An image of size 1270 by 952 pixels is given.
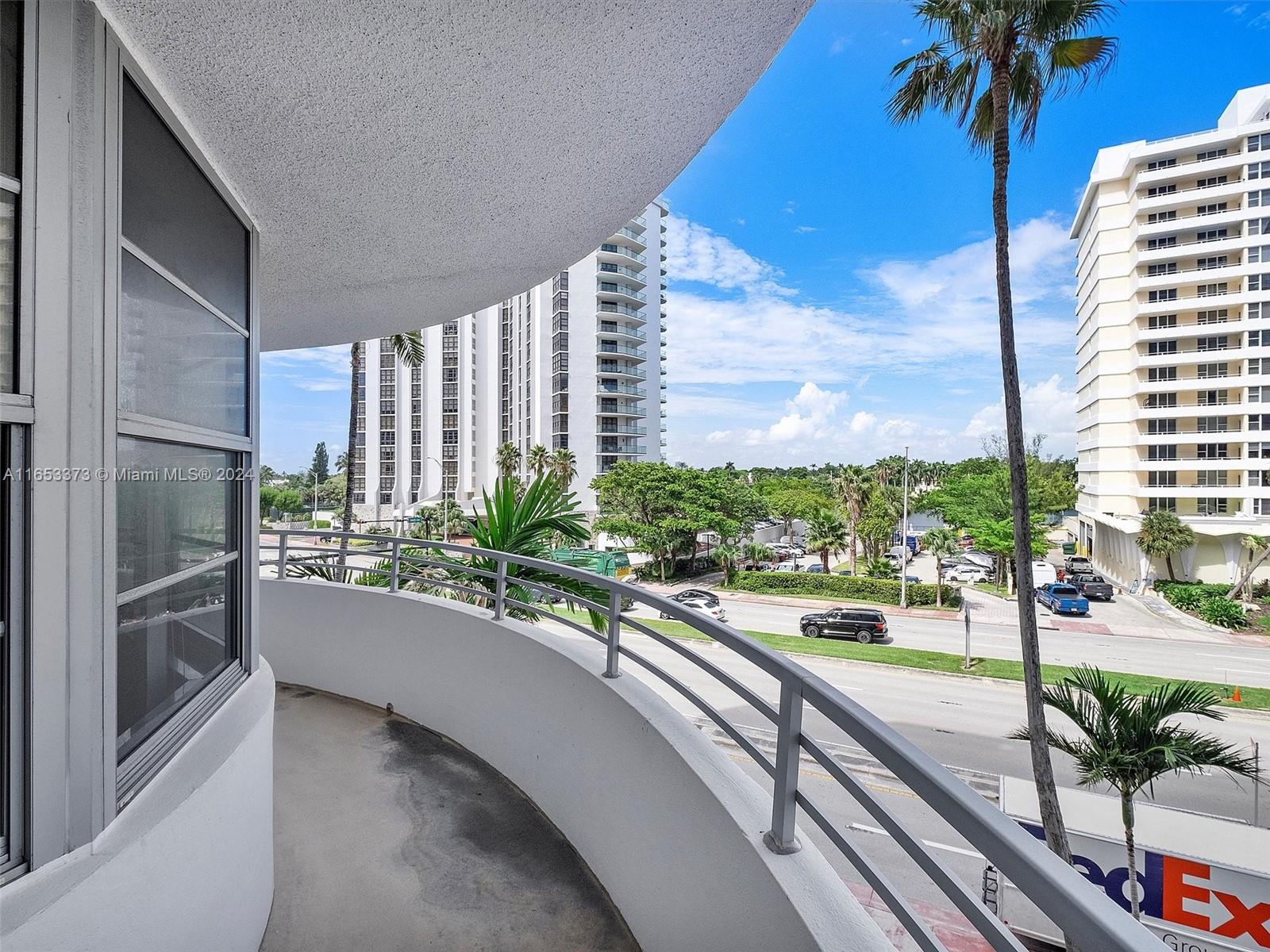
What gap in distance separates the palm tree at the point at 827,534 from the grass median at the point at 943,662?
542 inches

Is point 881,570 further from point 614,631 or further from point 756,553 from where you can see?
point 614,631

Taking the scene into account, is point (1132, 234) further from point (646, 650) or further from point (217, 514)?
point (217, 514)

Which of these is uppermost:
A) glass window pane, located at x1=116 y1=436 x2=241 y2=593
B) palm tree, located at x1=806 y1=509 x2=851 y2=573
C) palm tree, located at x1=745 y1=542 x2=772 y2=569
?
glass window pane, located at x1=116 y1=436 x2=241 y2=593

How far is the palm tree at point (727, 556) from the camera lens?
106 ft

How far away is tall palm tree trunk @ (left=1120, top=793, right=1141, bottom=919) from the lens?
6.63 m

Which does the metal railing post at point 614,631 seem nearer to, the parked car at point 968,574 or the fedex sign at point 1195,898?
the fedex sign at point 1195,898

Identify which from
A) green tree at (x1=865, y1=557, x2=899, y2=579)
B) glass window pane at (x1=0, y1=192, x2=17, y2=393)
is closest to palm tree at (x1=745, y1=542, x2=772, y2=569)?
green tree at (x1=865, y1=557, x2=899, y2=579)

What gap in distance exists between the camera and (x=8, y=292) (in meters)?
1.21

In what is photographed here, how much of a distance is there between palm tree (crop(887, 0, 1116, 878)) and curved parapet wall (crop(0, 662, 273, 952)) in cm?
863

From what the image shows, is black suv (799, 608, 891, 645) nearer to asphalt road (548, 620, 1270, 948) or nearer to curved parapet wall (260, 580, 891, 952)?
asphalt road (548, 620, 1270, 948)

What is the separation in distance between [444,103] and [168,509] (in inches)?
60.5

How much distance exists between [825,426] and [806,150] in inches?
1935

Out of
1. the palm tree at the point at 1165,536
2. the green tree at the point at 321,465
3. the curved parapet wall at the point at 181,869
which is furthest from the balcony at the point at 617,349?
the curved parapet wall at the point at 181,869

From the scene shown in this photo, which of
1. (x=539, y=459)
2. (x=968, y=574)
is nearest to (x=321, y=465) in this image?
(x=539, y=459)
